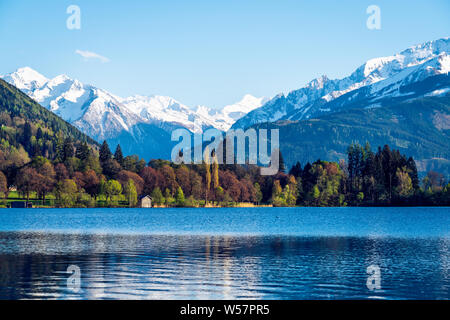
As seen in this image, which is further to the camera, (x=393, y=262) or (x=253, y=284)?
(x=393, y=262)

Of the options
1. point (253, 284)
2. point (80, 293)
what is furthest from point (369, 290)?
point (80, 293)

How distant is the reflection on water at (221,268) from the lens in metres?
41.4

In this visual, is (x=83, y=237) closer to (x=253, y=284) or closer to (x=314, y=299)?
(x=253, y=284)

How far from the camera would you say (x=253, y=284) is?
44906 millimetres

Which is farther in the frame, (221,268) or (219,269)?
(221,268)

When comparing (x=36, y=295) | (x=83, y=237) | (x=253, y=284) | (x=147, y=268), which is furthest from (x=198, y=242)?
(x=36, y=295)

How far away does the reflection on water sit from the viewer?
1630 inches

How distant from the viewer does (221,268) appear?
53.7 m

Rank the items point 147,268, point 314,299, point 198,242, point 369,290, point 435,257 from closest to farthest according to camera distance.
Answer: point 314,299 → point 369,290 → point 147,268 → point 435,257 → point 198,242

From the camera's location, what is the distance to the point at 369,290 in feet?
138
